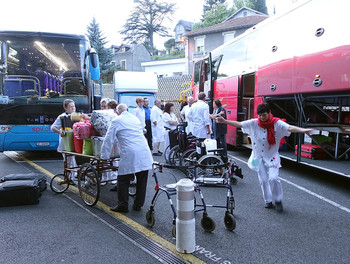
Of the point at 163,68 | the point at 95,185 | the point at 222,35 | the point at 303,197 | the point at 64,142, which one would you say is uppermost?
the point at 222,35

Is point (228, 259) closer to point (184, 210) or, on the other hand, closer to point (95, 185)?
point (184, 210)

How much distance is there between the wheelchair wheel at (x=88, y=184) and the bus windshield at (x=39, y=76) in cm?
404

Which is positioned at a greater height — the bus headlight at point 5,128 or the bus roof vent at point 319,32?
the bus roof vent at point 319,32

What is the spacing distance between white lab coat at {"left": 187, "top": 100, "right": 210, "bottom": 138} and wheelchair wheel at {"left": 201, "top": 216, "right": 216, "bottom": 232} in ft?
13.9

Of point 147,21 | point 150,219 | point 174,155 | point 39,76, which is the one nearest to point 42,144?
point 39,76

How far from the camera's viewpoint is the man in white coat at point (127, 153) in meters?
4.65

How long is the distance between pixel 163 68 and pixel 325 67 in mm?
40201

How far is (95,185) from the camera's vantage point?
511cm

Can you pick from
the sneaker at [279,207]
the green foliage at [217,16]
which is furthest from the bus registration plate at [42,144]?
the green foliage at [217,16]

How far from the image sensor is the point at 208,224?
4.01 m

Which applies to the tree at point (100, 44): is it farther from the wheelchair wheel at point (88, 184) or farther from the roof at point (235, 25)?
the wheelchair wheel at point (88, 184)

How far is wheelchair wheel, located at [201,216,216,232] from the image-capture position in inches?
157

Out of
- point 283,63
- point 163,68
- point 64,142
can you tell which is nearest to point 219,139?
point 283,63

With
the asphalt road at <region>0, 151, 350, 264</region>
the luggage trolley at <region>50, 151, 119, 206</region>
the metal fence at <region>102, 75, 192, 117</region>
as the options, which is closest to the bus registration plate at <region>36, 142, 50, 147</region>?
the asphalt road at <region>0, 151, 350, 264</region>
